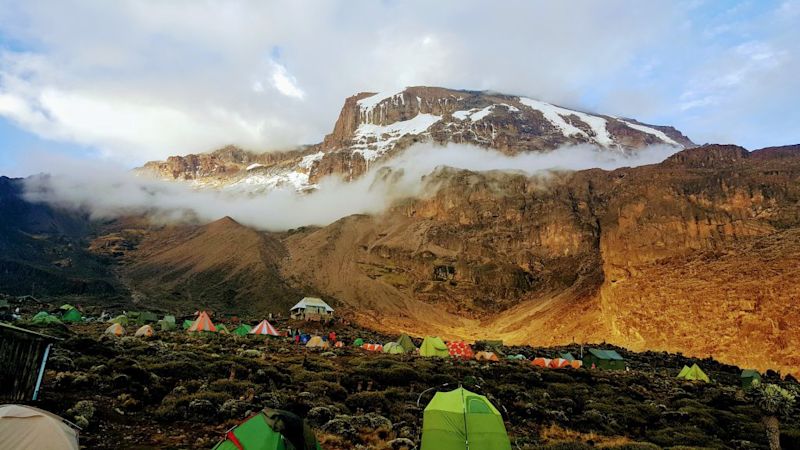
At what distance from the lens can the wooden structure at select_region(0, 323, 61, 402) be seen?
455 inches

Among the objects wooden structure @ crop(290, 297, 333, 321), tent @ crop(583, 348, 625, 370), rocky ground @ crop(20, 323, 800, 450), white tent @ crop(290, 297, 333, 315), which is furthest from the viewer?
white tent @ crop(290, 297, 333, 315)

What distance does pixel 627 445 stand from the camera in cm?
1391

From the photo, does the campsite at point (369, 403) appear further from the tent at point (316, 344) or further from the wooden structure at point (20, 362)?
the tent at point (316, 344)

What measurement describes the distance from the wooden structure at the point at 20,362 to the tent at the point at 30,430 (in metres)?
4.08

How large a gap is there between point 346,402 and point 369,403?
82 cm

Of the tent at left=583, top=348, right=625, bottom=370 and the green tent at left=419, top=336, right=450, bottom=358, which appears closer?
the green tent at left=419, top=336, right=450, bottom=358

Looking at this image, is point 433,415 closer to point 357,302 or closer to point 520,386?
point 520,386

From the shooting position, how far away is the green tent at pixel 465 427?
38.3 ft

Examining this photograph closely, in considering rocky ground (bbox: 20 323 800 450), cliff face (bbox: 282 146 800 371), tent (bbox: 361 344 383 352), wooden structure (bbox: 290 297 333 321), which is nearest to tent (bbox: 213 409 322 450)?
rocky ground (bbox: 20 323 800 450)

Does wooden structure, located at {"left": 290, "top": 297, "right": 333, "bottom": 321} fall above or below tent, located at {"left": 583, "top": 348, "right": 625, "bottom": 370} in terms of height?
below

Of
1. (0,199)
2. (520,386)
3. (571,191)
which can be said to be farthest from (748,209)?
(0,199)

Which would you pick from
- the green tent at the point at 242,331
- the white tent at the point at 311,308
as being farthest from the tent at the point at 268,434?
the white tent at the point at 311,308

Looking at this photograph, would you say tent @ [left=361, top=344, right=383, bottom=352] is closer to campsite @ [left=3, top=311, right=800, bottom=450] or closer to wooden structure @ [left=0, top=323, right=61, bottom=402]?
campsite @ [left=3, top=311, right=800, bottom=450]

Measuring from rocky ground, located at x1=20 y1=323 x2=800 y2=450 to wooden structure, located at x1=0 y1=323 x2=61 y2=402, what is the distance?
0.97 metres
